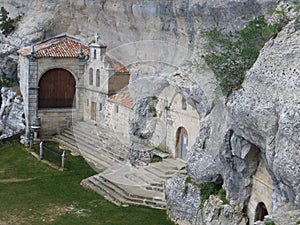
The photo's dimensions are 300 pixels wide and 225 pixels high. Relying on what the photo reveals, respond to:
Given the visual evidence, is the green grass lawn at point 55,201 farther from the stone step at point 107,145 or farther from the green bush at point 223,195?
the green bush at point 223,195

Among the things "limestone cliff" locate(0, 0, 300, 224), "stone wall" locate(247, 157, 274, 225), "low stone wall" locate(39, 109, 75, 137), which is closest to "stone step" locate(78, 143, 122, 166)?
"limestone cliff" locate(0, 0, 300, 224)

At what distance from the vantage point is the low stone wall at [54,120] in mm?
34438

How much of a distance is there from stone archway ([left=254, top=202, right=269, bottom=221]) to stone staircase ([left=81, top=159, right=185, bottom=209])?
18.7 ft

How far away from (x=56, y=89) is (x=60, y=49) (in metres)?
2.65

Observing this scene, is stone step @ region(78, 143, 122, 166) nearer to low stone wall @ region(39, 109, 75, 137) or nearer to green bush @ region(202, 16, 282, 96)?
low stone wall @ region(39, 109, 75, 137)

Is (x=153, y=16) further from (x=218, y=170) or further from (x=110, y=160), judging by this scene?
(x=218, y=170)

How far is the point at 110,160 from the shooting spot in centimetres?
2797

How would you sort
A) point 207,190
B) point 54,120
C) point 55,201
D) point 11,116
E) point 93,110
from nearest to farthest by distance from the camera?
point 207,190
point 55,201
point 93,110
point 54,120
point 11,116

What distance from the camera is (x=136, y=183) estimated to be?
23.9 m

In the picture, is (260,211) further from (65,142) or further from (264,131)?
(65,142)

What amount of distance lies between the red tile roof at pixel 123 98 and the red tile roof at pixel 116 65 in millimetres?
1240

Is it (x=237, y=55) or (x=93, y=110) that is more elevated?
(x=237, y=55)

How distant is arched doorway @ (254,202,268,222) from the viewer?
1692cm

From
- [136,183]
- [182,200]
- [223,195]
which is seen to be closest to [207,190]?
[223,195]
